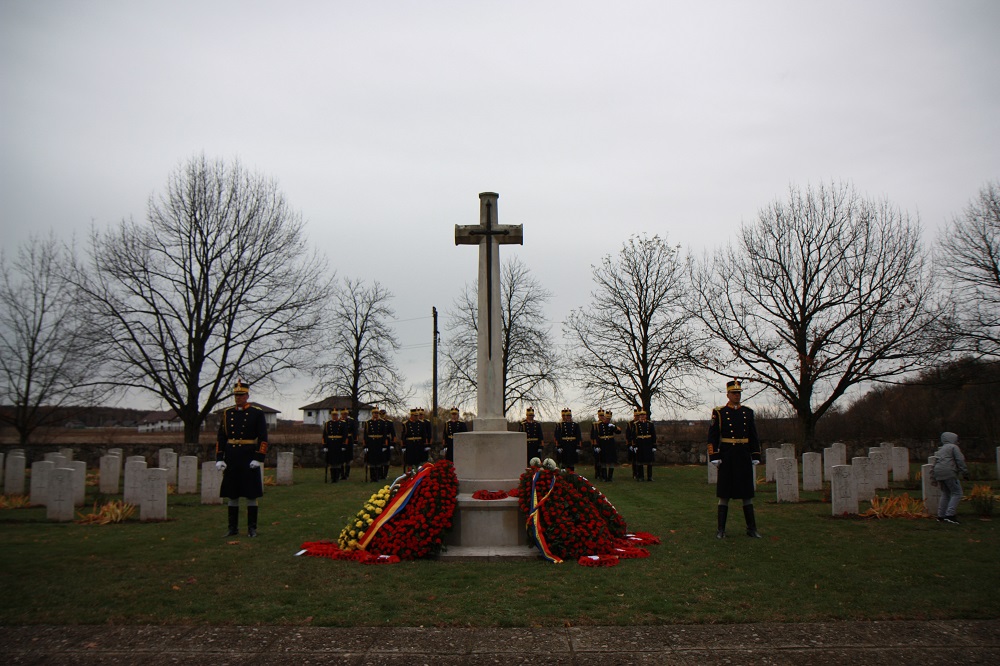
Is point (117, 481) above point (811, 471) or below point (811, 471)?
below

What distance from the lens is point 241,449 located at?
9.84 metres

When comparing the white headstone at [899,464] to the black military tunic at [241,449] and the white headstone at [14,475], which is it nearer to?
the black military tunic at [241,449]

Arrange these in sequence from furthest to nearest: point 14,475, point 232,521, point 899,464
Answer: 1. point 899,464
2. point 14,475
3. point 232,521

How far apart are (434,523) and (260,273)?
2099 centimetres

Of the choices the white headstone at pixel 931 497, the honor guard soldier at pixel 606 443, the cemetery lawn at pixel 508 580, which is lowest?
the cemetery lawn at pixel 508 580

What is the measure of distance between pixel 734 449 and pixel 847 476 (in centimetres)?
327

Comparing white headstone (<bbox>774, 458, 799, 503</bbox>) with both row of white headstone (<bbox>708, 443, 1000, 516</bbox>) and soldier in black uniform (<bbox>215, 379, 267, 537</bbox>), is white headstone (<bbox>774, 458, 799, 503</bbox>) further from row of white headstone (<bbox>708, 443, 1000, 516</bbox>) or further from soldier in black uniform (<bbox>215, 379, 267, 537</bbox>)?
soldier in black uniform (<bbox>215, 379, 267, 537</bbox>)

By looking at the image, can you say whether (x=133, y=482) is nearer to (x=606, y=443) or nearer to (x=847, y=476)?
(x=606, y=443)

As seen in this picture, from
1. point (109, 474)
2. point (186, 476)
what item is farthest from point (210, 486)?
point (109, 474)

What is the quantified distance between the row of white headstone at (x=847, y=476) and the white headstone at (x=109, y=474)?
606 inches

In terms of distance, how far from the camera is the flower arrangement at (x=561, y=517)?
26.2ft

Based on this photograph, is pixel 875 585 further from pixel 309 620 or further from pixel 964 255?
pixel 964 255

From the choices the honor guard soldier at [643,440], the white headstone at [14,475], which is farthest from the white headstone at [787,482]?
the white headstone at [14,475]

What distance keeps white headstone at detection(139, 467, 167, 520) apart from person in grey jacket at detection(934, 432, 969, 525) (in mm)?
12972
